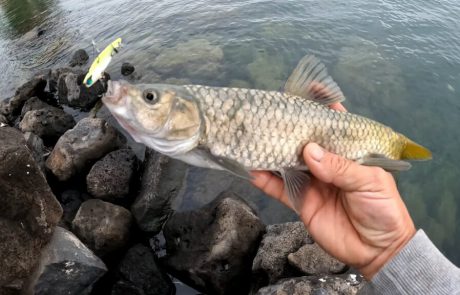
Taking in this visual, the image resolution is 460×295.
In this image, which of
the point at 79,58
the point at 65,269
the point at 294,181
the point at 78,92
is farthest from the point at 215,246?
the point at 79,58

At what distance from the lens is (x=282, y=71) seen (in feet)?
Result: 43.6

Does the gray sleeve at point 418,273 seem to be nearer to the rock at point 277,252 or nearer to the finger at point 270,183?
the finger at point 270,183

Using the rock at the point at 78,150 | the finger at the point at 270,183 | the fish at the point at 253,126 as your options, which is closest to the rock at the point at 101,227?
the rock at the point at 78,150

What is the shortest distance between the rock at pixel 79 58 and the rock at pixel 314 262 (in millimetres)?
14651

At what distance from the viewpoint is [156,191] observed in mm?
8016

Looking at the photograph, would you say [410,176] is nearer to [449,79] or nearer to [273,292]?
[449,79]

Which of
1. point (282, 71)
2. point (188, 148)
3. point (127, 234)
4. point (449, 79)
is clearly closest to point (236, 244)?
point (127, 234)

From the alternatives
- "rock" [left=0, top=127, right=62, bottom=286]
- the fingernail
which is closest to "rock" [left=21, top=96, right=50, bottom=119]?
→ "rock" [left=0, top=127, right=62, bottom=286]

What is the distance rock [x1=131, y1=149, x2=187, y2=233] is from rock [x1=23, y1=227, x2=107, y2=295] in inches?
63.5

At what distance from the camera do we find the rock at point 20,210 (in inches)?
221

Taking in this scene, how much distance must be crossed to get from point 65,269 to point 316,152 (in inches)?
175

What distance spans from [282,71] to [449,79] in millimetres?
5300

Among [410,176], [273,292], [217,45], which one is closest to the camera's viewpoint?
[273,292]

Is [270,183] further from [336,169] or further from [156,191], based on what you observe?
[156,191]
